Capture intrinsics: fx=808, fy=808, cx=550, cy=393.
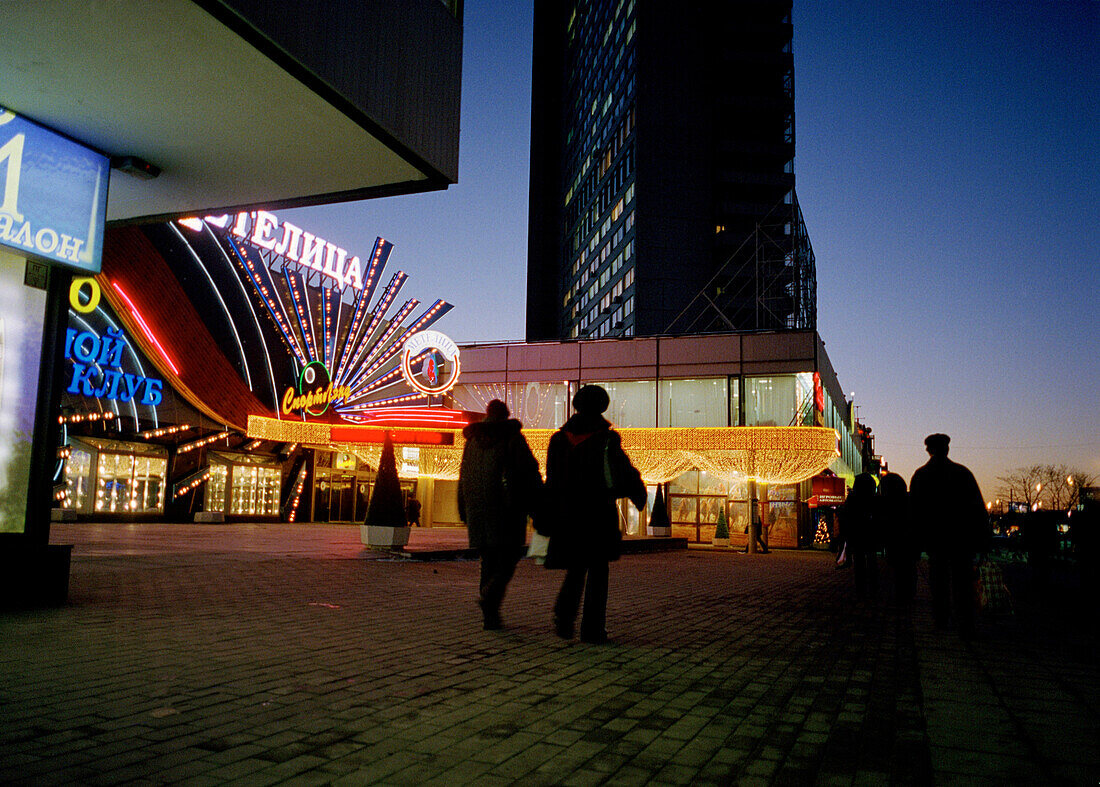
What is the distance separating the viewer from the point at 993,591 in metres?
8.00

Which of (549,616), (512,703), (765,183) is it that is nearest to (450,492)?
(549,616)

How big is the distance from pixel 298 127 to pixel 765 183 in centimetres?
7545

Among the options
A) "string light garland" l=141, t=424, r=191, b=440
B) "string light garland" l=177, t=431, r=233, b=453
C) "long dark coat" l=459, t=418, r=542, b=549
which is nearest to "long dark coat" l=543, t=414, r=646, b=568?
"long dark coat" l=459, t=418, r=542, b=549

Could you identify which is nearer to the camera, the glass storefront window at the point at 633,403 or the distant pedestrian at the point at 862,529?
the distant pedestrian at the point at 862,529

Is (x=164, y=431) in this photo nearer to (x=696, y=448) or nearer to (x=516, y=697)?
(x=696, y=448)

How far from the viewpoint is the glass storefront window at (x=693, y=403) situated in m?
32.7

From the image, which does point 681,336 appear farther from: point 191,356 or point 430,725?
point 430,725

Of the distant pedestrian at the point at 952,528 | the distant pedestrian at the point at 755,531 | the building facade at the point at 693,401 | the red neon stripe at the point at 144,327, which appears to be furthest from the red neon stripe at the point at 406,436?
the distant pedestrian at the point at 952,528

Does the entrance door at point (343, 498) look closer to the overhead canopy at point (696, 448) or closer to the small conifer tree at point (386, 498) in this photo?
the overhead canopy at point (696, 448)

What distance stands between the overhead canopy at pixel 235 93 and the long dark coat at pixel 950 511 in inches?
192

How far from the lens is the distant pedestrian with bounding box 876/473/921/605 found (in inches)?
345

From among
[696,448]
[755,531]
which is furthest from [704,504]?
[755,531]

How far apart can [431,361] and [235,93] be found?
88.8 feet

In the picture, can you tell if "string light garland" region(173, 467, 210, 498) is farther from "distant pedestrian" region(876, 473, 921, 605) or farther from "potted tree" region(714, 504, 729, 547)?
"distant pedestrian" region(876, 473, 921, 605)
